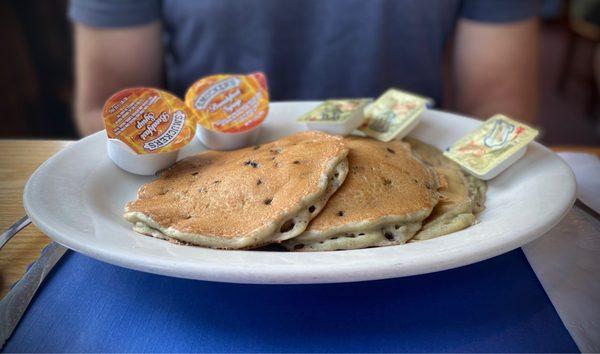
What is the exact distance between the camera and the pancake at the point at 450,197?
83 centimetres

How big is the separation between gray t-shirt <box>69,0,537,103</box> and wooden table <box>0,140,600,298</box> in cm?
64

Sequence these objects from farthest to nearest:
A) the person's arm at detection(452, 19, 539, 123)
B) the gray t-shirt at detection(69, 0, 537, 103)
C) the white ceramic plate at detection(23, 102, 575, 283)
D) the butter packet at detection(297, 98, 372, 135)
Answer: the person's arm at detection(452, 19, 539, 123)
the gray t-shirt at detection(69, 0, 537, 103)
the butter packet at detection(297, 98, 372, 135)
the white ceramic plate at detection(23, 102, 575, 283)

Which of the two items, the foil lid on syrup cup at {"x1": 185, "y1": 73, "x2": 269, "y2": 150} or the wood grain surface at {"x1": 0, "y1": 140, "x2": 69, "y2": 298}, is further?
the foil lid on syrup cup at {"x1": 185, "y1": 73, "x2": 269, "y2": 150}

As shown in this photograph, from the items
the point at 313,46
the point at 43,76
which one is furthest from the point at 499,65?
the point at 43,76

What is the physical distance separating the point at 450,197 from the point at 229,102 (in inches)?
21.1

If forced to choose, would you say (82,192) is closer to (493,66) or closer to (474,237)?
(474,237)

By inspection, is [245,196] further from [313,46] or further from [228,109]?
[313,46]

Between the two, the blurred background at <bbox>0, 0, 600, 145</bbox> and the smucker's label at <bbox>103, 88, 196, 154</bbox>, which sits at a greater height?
Answer: the smucker's label at <bbox>103, 88, 196, 154</bbox>

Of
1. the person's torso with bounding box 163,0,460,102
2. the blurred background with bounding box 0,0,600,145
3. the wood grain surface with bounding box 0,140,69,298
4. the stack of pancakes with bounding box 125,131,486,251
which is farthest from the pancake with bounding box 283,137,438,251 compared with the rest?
the blurred background with bounding box 0,0,600,145

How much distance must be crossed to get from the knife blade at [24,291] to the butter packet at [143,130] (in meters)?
0.22

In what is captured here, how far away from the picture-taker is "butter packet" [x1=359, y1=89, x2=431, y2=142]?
3.76ft

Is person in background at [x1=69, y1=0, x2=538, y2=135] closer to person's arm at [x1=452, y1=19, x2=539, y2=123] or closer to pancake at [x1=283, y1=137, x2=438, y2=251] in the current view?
person's arm at [x1=452, y1=19, x2=539, y2=123]

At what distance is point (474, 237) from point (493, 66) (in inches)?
48.2

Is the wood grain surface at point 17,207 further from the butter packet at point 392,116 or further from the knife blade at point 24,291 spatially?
the butter packet at point 392,116
